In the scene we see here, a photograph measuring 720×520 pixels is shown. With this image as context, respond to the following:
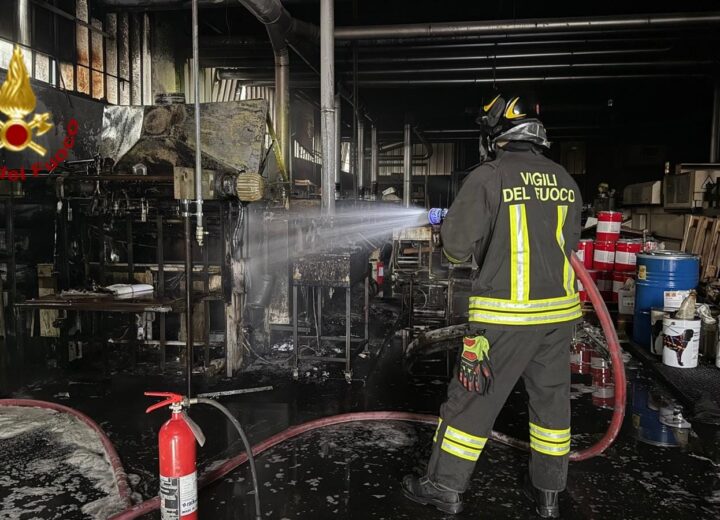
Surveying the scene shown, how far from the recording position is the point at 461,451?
96.0 inches

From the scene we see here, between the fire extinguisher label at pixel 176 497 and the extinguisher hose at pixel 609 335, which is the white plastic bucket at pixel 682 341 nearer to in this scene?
the extinguisher hose at pixel 609 335

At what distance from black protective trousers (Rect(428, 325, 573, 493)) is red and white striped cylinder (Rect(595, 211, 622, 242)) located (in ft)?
14.2

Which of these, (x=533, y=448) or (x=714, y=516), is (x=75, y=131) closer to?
(x=533, y=448)

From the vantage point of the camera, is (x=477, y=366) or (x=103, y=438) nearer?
(x=477, y=366)

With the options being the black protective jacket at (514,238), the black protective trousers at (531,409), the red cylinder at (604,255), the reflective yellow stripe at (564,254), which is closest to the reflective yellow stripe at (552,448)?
the black protective trousers at (531,409)

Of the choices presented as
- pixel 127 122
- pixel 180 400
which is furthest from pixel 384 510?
pixel 127 122

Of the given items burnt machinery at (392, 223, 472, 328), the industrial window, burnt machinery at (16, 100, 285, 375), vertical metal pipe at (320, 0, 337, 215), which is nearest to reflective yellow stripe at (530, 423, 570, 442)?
burnt machinery at (16, 100, 285, 375)

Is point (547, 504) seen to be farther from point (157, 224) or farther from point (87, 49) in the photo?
point (87, 49)

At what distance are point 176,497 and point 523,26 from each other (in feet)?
21.8

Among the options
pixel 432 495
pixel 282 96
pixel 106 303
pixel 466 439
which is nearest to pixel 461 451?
pixel 466 439

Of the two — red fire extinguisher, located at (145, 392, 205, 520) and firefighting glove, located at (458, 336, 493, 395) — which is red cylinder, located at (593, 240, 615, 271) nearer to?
firefighting glove, located at (458, 336, 493, 395)

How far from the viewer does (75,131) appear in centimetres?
607

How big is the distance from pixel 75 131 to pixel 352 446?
504cm

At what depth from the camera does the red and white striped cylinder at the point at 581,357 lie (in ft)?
16.2
